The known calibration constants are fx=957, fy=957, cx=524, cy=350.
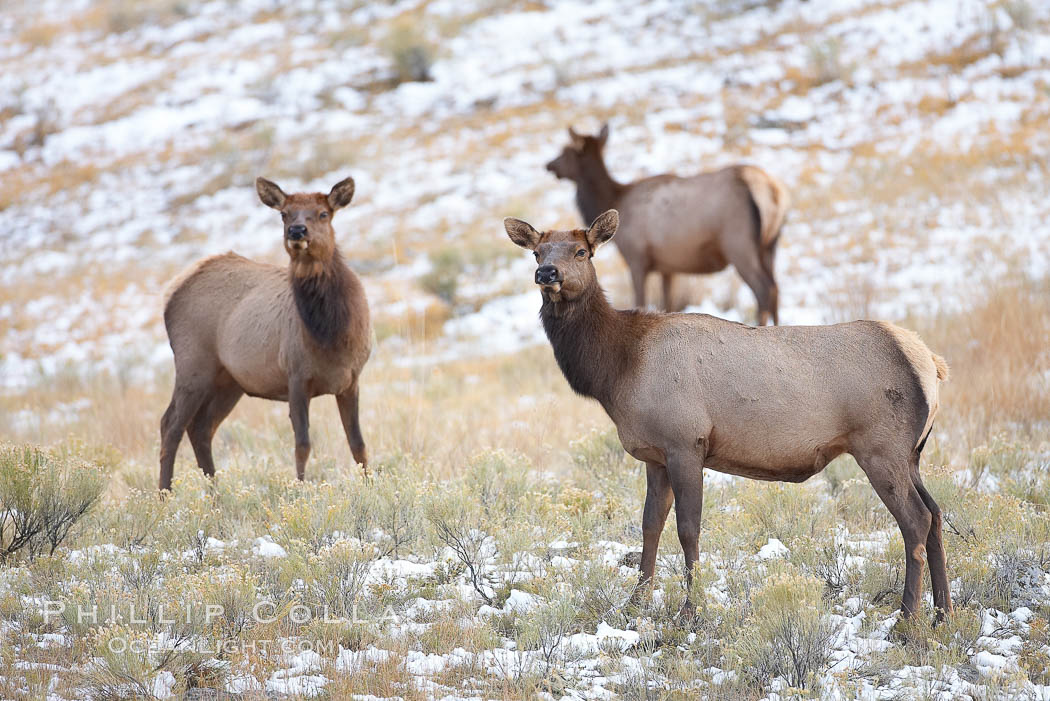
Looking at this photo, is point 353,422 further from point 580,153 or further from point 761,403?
point 580,153

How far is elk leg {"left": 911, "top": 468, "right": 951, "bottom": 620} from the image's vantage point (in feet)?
16.5

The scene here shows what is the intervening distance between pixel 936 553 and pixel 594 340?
7.06ft

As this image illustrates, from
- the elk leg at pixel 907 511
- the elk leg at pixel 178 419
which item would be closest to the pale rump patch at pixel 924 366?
the elk leg at pixel 907 511

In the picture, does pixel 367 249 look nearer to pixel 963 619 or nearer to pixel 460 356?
pixel 460 356

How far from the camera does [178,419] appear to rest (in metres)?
7.70

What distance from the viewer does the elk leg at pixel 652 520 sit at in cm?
532

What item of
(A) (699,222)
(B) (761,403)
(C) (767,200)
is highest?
(B) (761,403)

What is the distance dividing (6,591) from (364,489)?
2111 mm

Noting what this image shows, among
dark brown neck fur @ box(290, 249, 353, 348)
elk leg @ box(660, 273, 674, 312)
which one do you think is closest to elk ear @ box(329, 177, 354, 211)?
dark brown neck fur @ box(290, 249, 353, 348)

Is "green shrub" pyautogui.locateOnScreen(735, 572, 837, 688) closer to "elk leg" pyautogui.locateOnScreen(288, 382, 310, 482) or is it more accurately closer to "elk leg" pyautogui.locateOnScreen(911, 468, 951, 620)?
"elk leg" pyautogui.locateOnScreen(911, 468, 951, 620)

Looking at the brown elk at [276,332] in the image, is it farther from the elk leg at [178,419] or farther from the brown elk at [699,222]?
the brown elk at [699,222]

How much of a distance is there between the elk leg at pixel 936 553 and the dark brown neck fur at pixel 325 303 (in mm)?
4097

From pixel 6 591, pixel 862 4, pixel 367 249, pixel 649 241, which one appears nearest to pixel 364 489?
pixel 6 591

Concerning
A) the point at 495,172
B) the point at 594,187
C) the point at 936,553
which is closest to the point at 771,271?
the point at 594,187
